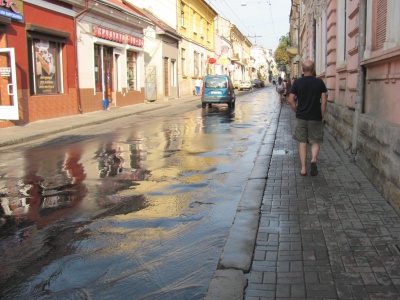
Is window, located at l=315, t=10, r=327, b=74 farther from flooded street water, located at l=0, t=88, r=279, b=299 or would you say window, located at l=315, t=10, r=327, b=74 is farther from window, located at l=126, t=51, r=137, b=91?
window, located at l=126, t=51, r=137, b=91

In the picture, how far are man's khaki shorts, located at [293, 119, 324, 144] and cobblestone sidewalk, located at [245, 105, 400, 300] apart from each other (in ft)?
1.98

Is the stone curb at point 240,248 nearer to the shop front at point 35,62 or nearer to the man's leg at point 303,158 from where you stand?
the man's leg at point 303,158

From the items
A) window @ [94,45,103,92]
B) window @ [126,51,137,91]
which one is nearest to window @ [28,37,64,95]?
window @ [94,45,103,92]

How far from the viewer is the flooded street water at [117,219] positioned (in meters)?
3.43

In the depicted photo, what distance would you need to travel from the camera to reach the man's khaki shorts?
6.87 m

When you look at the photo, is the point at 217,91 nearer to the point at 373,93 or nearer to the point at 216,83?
the point at 216,83

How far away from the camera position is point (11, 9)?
1403 cm

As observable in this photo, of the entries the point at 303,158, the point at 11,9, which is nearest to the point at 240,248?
the point at 303,158

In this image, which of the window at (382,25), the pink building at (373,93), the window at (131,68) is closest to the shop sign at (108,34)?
the window at (131,68)

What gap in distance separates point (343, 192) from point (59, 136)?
31.6 feet

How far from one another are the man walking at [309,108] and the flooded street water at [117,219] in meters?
1.14

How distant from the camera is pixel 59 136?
519 inches

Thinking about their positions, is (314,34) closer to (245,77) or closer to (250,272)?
(250,272)

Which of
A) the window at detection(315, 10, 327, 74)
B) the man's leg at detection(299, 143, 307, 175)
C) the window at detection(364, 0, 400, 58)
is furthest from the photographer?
the window at detection(315, 10, 327, 74)
